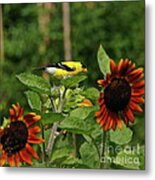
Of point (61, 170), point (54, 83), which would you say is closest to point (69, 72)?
point (54, 83)

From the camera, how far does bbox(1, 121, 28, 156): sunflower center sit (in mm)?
2326

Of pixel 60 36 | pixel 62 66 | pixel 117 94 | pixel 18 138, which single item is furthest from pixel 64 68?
pixel 18 138

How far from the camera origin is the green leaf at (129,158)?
223cm

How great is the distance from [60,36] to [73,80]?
174 mm

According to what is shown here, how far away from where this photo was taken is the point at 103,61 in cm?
224

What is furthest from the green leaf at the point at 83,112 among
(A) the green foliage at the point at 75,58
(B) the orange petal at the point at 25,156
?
(B) the orange petal at the point at 25,156

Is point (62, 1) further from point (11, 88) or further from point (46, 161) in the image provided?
point (46, 161)

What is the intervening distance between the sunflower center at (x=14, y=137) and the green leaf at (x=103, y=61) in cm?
38

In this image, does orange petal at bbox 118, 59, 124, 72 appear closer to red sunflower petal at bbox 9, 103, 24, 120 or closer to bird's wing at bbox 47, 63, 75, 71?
bird's wing at bbox 47, 63, 75, 71

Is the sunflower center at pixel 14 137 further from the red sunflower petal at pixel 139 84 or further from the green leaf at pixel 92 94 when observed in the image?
the red sunflower petal at pixel 139 84

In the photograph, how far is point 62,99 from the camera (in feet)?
7.52

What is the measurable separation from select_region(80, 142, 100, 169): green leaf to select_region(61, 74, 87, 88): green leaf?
23 cm

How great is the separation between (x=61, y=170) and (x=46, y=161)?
7 cm

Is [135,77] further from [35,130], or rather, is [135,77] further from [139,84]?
[35,130]
